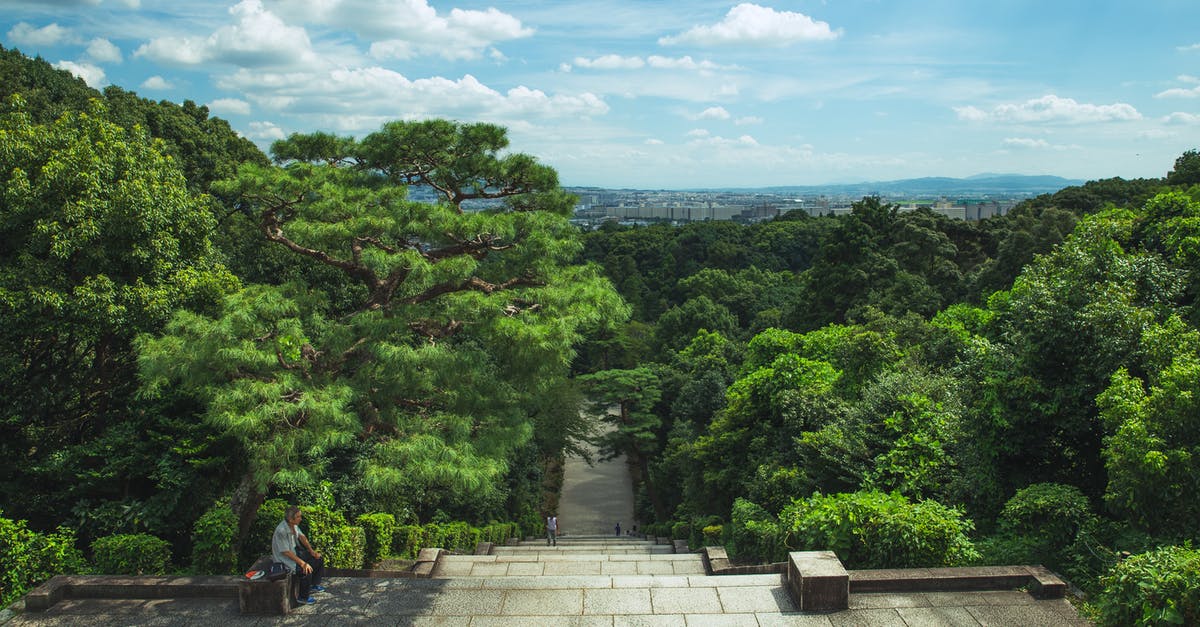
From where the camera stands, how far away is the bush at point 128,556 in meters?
7.91

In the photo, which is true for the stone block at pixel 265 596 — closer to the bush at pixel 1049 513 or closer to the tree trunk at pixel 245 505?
the tree trunk at pixel 245 505

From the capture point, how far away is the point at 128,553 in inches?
312

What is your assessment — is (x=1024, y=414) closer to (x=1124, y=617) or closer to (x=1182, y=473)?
(x=1182, y=473)

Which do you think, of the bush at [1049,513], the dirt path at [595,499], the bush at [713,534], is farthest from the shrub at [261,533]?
the dirt path at [595,499]

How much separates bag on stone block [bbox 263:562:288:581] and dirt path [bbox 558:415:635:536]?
60.0ft

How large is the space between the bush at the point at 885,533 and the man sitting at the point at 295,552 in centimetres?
502

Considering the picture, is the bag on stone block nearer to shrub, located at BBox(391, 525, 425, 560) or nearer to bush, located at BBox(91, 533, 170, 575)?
bush, located at BBox(91, 533, 170, 575)

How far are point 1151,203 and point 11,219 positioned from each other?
17.7m

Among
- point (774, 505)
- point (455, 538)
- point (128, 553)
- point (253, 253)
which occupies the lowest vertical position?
point (455, 538)

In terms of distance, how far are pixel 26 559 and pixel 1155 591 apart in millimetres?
9494

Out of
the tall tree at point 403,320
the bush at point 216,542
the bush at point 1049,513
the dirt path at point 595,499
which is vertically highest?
the tall tree at point 403,320

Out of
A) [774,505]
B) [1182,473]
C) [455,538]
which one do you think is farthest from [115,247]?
[1182,473]

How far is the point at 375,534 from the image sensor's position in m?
10.0

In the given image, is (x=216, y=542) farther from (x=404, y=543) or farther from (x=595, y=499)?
(x=595, y=499)
